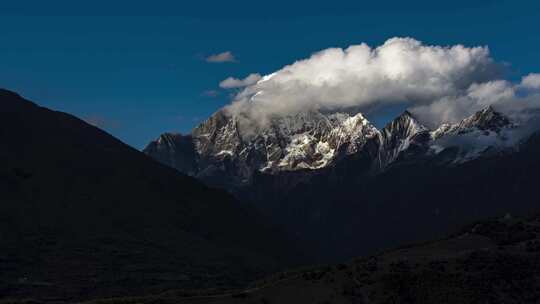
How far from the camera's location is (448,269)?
157125 mm

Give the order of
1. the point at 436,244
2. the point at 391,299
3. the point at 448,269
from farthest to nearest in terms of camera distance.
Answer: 1. the point at 436,244
2. the point at 448,269
3. the point at 391,299

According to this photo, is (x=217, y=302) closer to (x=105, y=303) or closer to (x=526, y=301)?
(x=105, y=303)

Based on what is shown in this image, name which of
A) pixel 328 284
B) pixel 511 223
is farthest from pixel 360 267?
pixel 511 223

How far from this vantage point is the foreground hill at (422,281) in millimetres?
148250

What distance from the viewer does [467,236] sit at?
18550 cm

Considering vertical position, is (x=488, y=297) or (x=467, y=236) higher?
(x=467, y=236)

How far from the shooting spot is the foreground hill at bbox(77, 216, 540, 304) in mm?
148250

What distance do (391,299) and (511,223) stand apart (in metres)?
55.4

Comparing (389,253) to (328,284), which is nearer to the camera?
(328,284)

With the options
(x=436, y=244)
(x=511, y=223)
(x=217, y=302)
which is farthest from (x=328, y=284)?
(x=511, y=223)

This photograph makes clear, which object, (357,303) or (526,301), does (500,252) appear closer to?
(526,301)

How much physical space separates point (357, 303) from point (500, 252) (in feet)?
119

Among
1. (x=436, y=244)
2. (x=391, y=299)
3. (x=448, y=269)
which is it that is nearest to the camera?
(x=391, y=299)

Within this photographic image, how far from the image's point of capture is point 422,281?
151625mm
